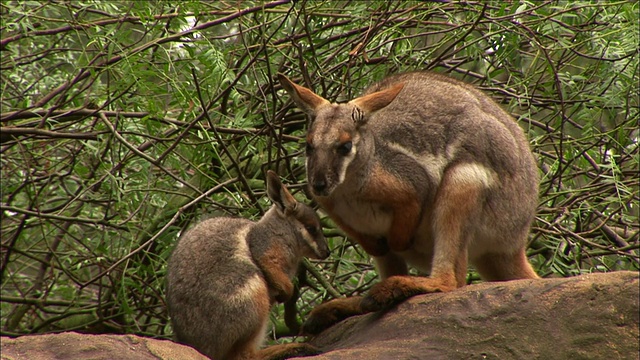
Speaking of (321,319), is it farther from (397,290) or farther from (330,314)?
(397,290)

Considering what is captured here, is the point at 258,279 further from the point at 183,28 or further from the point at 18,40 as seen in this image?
the point at 18,40

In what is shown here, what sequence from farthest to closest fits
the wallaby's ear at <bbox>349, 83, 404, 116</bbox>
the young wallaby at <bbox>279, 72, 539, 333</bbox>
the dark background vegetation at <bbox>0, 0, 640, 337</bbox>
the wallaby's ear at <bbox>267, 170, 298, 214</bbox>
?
the dark background vegetation at <bbox>0, 0, 640, 337</bbox> → the wallaby's ear at <bbox>267, 170, 298, 214</bbox> → the wallaby's ear at <bbox>349, 83, 404, 116</bbox> → the young wallaby at <bbox>279, 72, 539, 333</bbox>

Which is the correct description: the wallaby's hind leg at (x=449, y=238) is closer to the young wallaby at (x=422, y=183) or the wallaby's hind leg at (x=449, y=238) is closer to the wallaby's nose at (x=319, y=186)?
the young wallaby at (x=422, y=183)

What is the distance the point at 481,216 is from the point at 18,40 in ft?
16.2

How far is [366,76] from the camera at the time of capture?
7789 mm

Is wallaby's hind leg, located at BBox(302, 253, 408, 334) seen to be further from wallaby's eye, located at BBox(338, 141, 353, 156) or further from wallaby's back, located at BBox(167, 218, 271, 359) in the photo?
wallaby's eye, located at BBox(338, 141, 353, 156)

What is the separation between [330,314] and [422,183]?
1188 mm

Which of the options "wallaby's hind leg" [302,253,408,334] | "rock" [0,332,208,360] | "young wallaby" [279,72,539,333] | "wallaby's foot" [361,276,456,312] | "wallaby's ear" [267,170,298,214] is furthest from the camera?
"wallaby's ear" [267,170,298,214]

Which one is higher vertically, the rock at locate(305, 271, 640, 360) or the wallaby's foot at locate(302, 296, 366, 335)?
the rock at locate(305, 271, 640, 360)

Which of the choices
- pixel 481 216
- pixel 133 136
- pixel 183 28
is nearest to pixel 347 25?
pixel 183 28

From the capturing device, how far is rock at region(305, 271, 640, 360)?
4.73m

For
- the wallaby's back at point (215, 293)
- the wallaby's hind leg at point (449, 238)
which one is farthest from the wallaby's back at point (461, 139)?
the wallaby's back at point (215, 293)

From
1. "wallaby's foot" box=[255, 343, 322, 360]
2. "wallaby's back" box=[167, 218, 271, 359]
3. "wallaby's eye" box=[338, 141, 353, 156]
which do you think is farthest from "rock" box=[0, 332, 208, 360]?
"wallaby's eye" box=[338, 141, 353, 156]

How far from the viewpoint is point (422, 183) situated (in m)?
6.04
